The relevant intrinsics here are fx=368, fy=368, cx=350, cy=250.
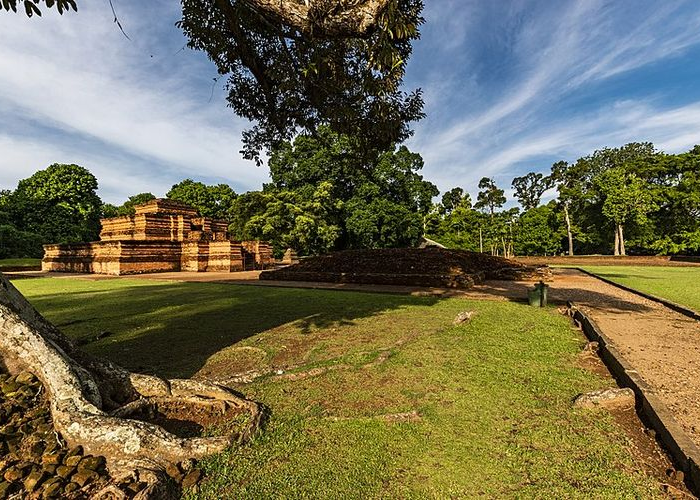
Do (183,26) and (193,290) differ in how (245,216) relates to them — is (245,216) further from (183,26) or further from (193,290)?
(183,26)

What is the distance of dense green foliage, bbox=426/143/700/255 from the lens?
3366 centimetres

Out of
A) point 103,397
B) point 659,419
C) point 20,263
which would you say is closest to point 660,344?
point 659,419

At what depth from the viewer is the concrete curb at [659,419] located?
8.05 ft

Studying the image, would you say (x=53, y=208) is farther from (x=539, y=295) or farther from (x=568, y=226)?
(x=568, y=226)

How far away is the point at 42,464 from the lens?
7.37 ft

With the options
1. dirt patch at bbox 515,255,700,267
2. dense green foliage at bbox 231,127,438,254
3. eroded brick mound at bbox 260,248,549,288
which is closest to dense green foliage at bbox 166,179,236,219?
dense green foliage at bbox 231,127,438,254

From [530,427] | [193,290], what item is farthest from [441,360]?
[193,290]

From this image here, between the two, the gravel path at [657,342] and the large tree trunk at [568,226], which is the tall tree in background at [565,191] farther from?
the gravel path at [657,342]

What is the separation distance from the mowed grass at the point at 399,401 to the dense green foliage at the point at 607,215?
34.9 meters

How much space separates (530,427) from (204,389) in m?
2.89

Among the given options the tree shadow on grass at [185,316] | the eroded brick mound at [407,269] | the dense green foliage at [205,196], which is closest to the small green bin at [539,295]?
the tree shadow on grass at [185,316]

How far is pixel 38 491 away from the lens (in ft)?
6.80

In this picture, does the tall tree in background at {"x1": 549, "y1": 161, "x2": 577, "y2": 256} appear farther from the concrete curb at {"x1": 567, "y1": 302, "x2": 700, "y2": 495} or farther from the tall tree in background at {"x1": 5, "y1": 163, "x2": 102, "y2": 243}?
the tall tree in background at {"x1": 5, "y1": 163, "x2": 102, "y2": 243}

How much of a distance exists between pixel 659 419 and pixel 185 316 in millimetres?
8015
